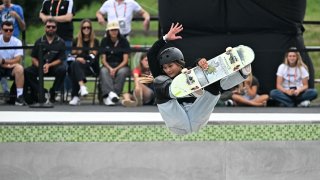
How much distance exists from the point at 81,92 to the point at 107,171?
133 centimetres

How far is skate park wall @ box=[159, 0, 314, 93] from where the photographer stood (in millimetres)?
13750

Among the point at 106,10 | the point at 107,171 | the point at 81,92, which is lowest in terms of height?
the point at 107,171

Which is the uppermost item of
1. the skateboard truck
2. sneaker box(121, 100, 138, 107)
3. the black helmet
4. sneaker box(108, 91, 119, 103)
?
the black helmet

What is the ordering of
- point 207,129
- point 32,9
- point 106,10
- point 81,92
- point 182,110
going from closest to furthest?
point 182,110 → point 207,129 → point 81,92 → point 106,10 → point 32,9

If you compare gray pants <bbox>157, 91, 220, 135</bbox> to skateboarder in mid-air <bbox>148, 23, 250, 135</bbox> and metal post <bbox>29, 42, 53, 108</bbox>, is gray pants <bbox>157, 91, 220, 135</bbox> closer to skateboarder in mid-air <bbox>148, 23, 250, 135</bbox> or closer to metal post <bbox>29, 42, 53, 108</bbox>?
skateboarder in mid-air <bbox>148, 23, 250, 135</bbox>

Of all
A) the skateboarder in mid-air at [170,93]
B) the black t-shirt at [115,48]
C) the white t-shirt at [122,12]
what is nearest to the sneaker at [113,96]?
the black t-shirt at [115,48]

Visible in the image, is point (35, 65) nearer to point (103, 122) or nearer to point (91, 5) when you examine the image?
point (103, 122)

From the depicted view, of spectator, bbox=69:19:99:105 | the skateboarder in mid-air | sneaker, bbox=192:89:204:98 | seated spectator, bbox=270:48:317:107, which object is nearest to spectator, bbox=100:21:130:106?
spectator, bbox=69:19:99:105

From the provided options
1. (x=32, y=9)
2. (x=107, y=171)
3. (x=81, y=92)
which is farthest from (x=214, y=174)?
(x=32, y=9)

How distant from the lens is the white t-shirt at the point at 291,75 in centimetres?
1330

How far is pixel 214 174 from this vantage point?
1256 centimetres

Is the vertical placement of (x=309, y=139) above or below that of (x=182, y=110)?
below

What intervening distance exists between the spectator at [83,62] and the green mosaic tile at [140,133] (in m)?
0.91

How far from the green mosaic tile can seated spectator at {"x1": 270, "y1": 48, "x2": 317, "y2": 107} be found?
2.76ft
